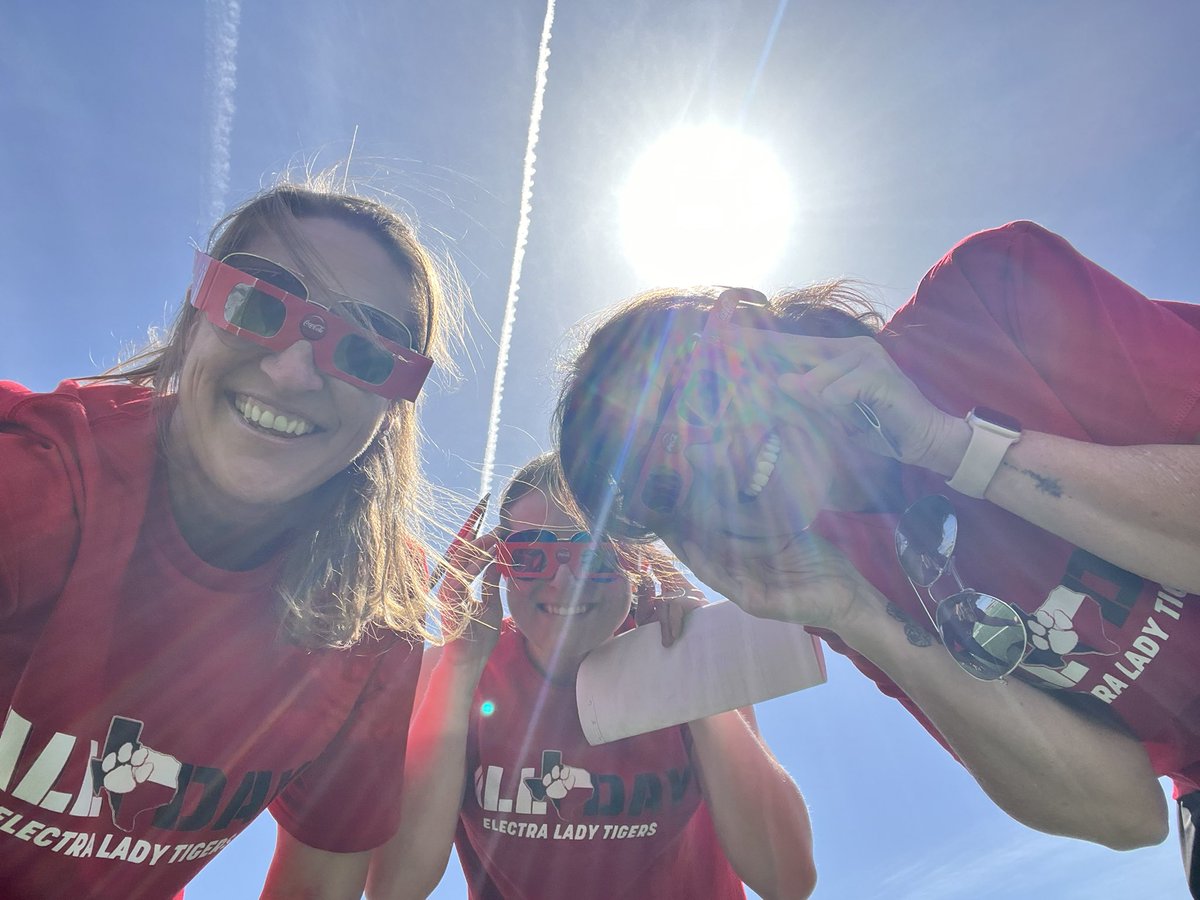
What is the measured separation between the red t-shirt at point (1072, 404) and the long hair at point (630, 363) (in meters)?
0.49

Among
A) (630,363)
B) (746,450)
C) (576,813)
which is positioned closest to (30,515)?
(630,363)

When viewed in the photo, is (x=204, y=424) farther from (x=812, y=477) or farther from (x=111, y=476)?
(x=812, y=477)

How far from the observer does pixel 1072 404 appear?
178 cm

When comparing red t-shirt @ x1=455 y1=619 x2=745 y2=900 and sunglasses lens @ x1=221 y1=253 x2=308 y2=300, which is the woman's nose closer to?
sunglasses lens @ x1=221 y1=253 x2=308 y2=300

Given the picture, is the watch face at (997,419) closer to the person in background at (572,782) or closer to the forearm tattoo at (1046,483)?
the forearm tattoo at (1046,483)

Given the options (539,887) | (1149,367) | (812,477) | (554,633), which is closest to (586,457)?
(812,477)

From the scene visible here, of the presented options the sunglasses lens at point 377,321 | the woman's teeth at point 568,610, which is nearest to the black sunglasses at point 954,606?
the woman's teeth at point 568,610

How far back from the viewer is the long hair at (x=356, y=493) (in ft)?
8.03

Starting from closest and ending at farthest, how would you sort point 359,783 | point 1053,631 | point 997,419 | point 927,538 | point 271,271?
1. point 997,419
2. point 1053,631
3. point 927,538
4. point 271,271
5. point 359,783

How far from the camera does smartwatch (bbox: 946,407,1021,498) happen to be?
169cm

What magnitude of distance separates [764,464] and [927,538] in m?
0.57

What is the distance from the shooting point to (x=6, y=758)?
174 cm

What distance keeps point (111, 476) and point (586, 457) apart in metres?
1.61

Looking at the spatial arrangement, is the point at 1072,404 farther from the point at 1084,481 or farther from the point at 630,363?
the point at 630,363
